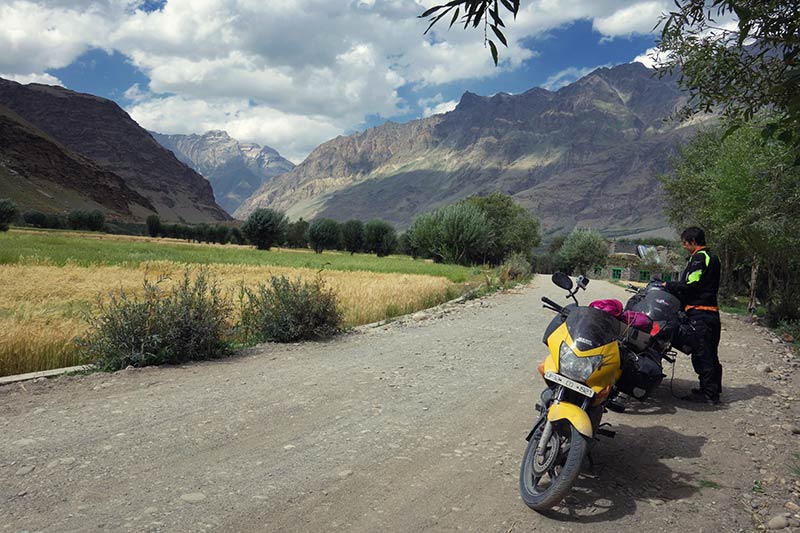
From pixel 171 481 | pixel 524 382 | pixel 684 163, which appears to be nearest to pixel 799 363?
pixel 524 382

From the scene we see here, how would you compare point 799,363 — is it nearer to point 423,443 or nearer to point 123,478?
point 423,443

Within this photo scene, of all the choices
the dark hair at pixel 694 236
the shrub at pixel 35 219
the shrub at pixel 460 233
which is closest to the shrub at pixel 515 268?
the shrub at pixel 460 233

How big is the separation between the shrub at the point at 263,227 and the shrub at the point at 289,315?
229 ft

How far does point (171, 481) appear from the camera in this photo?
12.1 ft

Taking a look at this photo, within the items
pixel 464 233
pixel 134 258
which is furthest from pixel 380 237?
pixel 134 258

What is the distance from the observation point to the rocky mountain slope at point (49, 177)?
438ft

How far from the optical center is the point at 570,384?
12.2ft

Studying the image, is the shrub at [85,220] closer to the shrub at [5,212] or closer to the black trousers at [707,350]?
the shrub at [5,212]

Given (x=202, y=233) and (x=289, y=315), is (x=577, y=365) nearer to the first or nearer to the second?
(x=289, y=315)

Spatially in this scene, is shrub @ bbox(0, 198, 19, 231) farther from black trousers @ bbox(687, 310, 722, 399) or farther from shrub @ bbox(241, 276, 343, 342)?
black trousers @ bbox(687, 310, 722, 399)

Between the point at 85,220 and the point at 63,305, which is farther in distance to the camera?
the point at 85,220

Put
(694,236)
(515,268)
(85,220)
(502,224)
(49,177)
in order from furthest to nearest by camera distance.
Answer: (49,177), (85,220), (502,224), (515,268), (694,236)

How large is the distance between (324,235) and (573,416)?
97.7 metres

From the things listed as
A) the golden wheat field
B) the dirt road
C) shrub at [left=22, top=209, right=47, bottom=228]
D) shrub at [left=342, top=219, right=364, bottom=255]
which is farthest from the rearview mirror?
shrub at [left=22, top=209, right=47, bottom=228]
